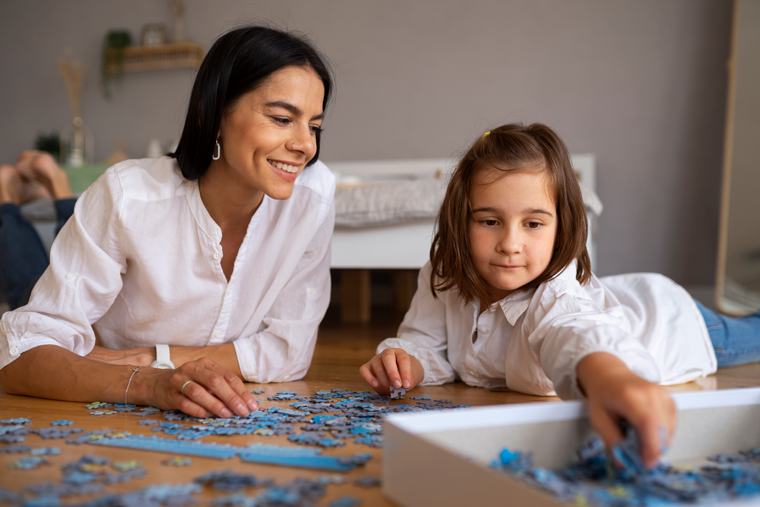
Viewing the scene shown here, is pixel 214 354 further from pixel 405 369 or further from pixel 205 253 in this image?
pixel 405 369

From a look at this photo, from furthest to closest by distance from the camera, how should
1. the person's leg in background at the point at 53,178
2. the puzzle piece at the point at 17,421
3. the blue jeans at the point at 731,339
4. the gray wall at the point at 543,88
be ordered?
the gray wall at the point at 543,88
the person's leg in background at the point at 53,178
the blue jeans at the point at 731,339
the puzzle piece at the point at 17,421

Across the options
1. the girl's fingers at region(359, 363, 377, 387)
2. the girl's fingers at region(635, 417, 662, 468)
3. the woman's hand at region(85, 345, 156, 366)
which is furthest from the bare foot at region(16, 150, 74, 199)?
the girl's fingers at region(635, 417, 662, 468)

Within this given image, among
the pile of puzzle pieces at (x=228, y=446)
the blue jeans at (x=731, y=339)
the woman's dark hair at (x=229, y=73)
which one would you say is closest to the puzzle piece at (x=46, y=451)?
the pile of puzzle pieces at (x=228, y=446)

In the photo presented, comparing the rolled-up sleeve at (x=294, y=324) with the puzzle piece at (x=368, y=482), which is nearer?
the puzzle piece at (x=368, y=482)

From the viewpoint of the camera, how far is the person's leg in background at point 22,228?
2246 mm

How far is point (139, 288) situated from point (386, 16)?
3.64 metres

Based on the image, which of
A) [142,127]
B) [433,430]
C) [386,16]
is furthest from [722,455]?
[142,127]

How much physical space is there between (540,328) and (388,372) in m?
0.36

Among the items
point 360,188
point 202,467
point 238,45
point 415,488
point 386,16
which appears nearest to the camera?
point 415,488

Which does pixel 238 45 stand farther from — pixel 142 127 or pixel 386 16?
pixel 142 127

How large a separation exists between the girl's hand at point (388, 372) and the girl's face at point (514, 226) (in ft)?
0.98

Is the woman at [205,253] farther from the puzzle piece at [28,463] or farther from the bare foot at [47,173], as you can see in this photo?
the bare foot at [47,173]

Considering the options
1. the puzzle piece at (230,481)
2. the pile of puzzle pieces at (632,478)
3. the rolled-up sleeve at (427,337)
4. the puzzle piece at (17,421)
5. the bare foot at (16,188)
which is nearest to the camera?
the pile of puzzle pieces at (632,478)

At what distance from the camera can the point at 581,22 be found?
4137 millimetres
